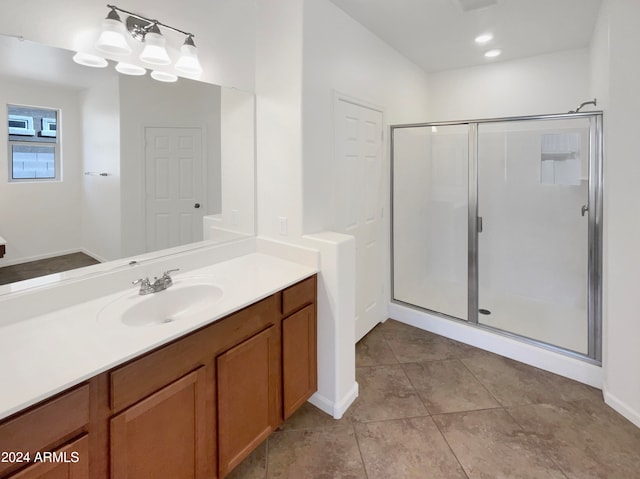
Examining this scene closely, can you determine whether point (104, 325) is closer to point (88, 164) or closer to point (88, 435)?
point (88, 435)

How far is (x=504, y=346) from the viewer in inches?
106

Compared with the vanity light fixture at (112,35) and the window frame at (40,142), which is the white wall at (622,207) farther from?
the window frame at (40,142)

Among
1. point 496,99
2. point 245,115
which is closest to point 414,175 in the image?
point 496,99

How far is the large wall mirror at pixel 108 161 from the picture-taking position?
138cm

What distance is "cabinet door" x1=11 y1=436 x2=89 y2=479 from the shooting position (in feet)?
2.89

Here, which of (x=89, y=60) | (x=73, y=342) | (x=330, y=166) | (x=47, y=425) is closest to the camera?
(x=47, y=425)

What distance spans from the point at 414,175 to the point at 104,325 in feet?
9.94

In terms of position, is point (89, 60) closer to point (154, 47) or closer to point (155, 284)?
point (154, 47)

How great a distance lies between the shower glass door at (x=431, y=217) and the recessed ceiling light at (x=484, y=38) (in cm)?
72

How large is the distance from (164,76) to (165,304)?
116 centimetres

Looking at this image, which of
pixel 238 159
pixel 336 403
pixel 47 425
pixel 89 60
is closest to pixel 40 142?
pixel 89 60

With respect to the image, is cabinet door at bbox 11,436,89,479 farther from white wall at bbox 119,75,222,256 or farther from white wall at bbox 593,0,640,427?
white wall at bbox 593,0,640,427

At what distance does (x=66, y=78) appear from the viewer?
→ 147 cm

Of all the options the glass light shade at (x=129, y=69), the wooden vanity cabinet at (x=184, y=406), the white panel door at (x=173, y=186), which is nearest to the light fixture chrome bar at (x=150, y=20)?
the glass light shade at (x=129, y=69)
